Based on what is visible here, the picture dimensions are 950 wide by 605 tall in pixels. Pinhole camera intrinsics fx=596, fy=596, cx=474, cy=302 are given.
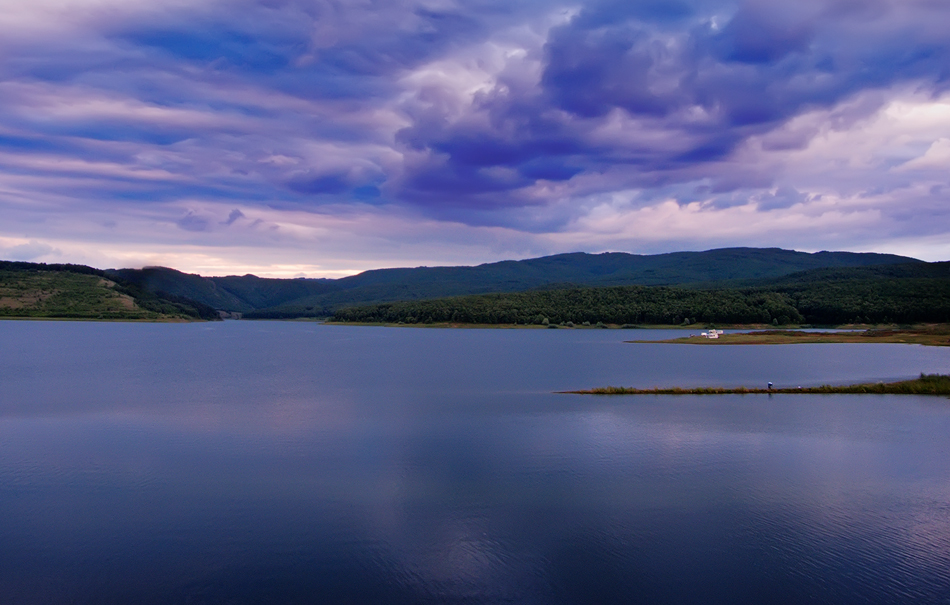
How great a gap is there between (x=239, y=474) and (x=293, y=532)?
6509 millimetres

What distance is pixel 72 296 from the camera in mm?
160250

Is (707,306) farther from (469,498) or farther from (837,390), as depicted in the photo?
(469,498)

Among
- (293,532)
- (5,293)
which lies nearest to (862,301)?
(293,532)

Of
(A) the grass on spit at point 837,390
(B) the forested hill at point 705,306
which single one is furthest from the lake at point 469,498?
(B) the forested hill at point 705,306

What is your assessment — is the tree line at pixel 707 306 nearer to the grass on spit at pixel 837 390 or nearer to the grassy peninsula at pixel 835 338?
the grassy peninsula at pixel 835 338

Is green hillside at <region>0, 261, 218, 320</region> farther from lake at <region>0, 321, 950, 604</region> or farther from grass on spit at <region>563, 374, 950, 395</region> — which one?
grass on spit at <region>563, 374, 950, 395</region>

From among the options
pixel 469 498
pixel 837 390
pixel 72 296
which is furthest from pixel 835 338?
pixel 72 296

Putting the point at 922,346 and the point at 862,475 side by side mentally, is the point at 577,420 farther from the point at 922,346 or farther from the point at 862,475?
the point at 922,346

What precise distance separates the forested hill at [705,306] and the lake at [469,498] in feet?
315

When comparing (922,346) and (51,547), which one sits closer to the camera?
(51,547)

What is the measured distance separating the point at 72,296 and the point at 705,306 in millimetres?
162244

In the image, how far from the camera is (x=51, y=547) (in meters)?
15.1

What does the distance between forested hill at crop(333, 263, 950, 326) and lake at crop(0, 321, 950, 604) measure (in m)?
96.1

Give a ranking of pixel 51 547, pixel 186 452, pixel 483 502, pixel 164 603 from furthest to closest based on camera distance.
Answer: pixel 186 452 → pixel 483 502 → pixel 51 547 → pixel 164 603
